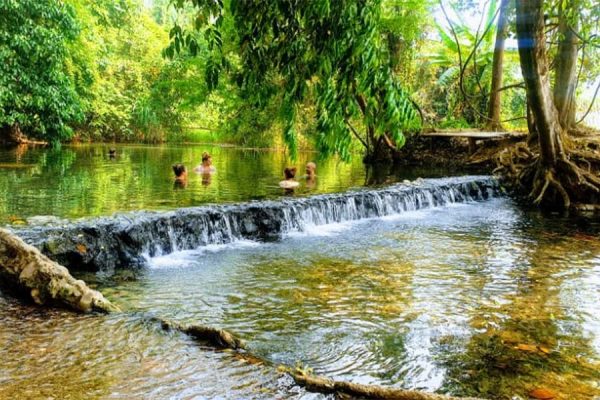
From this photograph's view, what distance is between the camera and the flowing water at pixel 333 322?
3.44 metres

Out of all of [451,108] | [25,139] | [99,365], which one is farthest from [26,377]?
[25,139]

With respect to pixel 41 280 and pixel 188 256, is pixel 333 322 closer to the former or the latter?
pixel 41 280

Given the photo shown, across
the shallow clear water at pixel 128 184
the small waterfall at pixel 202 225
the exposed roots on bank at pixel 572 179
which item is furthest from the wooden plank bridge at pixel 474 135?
the small waterfall at pixel 202 225

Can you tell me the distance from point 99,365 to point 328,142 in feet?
7.09

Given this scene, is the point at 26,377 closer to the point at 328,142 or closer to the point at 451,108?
the point at 328,142

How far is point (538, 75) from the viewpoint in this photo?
850cm

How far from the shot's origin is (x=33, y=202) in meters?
9.86

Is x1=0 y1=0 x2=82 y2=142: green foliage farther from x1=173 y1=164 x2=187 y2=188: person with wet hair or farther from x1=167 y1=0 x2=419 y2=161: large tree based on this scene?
x1=167 y1=0 x2=419 y2=161: large tree

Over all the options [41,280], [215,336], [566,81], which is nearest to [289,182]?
[566,81]

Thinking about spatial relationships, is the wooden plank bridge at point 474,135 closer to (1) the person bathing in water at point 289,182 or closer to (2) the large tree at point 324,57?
(1) the person bathing in water at point 289,182

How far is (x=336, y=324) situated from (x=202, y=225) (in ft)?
14.2

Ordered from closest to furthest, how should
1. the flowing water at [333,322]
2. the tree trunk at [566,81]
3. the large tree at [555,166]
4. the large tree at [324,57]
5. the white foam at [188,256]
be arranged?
the large tree at [324,57], the flowing water at [333,322], the white foam at [188,256], the large tree at [555,166], the tree trunk at [566,81]

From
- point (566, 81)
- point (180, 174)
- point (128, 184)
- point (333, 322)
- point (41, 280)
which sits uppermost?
point (566, 81)

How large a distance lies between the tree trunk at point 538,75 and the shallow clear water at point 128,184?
2.68 meters
